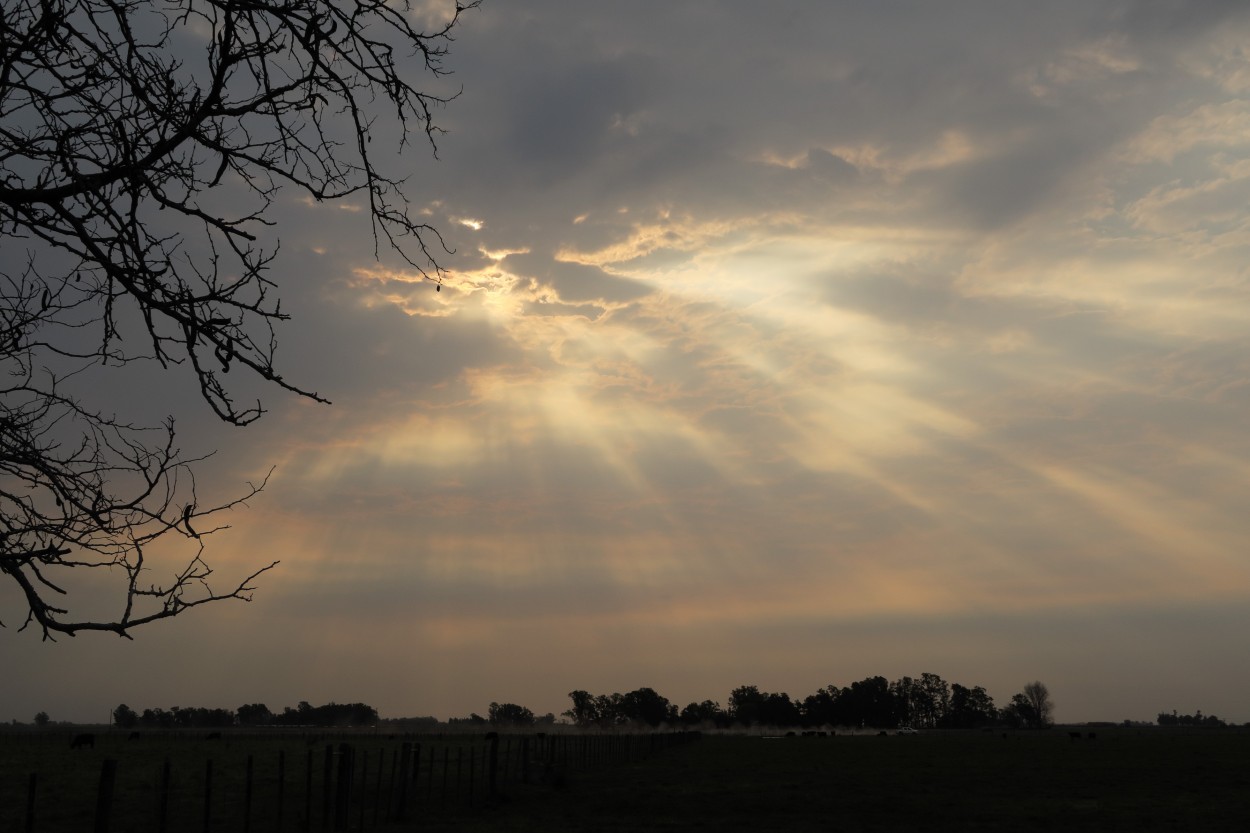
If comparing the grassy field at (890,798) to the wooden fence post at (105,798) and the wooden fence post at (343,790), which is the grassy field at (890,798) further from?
the wooden fence post at (105,798)

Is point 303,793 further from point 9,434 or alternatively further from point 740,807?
point 9,434

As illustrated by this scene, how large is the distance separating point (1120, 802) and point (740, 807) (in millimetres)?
12111

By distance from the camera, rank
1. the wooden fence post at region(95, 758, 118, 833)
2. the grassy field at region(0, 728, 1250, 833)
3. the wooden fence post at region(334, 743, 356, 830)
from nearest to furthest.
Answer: the wooden fence post at region(95, 758, 118, 833) < the wooden fence post at region(334, 743, 356, 830) < the grassy field at region(0, 728, 1250, 833)

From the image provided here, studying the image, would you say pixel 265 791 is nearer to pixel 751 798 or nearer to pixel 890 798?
pixel 751 798

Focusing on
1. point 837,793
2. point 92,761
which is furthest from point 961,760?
point 92,761

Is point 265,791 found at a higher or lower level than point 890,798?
higher

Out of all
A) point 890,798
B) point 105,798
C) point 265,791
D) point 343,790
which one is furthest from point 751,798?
point 105,798

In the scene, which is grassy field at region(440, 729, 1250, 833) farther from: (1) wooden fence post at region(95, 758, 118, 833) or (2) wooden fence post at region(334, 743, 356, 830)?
(1) wooden fence post at region(95, 758, 118, 833)

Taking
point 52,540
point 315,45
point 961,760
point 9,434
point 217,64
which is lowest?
point 961,760

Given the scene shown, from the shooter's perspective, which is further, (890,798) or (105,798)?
(890,798)

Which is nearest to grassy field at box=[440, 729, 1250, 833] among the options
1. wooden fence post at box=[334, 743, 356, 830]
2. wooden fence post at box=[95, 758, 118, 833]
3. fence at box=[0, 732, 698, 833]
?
fence at box=[0, 732, 698, 833]

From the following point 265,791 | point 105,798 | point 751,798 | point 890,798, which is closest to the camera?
point 105,798

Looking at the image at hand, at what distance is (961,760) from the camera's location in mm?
56656

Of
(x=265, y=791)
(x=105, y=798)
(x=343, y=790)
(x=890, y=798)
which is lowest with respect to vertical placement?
(x=890, y=798)
